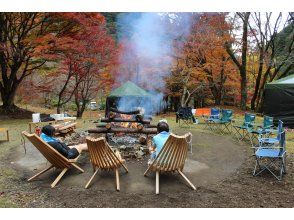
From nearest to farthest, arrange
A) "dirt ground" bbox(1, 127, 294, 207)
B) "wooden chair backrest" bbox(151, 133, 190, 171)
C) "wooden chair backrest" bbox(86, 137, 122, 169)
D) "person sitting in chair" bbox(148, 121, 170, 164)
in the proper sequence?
1. "dirt ground" bbox(1, 127, 294, 207)
2. "wooden chair backrest" bbox(151, 133, 190, 171)
3. "wooden chair backrest" bbox(86, 137, 122, 169)
4. "person sitting in chair" bbox(148, 121, 170, 164)

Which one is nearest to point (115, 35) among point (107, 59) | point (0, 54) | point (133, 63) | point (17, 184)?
point (133, 63)

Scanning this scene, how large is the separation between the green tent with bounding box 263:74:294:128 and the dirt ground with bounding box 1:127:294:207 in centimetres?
567

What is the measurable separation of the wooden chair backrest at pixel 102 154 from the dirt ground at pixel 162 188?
0.30 meters

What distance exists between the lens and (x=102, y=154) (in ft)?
15.3

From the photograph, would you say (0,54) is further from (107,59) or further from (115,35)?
(115,35)

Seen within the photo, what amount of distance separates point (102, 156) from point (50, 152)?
34.5 inches

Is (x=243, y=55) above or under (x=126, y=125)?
above

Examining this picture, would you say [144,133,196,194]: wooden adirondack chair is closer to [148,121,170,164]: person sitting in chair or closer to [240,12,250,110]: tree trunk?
[148,121,170,164]: person sitting in chair

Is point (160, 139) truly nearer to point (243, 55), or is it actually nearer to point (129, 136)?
point (129, 136)

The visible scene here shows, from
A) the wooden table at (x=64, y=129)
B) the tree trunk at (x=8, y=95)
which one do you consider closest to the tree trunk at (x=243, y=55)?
the wooden table at (x=64, y=129)

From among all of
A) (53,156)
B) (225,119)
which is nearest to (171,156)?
(53,156)

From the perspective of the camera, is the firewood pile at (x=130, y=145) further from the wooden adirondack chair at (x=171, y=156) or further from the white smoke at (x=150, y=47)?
the white smoke at (x=150, y=47)

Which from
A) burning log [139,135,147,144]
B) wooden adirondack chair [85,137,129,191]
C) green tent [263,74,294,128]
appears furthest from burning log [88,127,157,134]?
green tent [263,74,294,128]

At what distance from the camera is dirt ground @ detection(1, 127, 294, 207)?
408 centimetres
